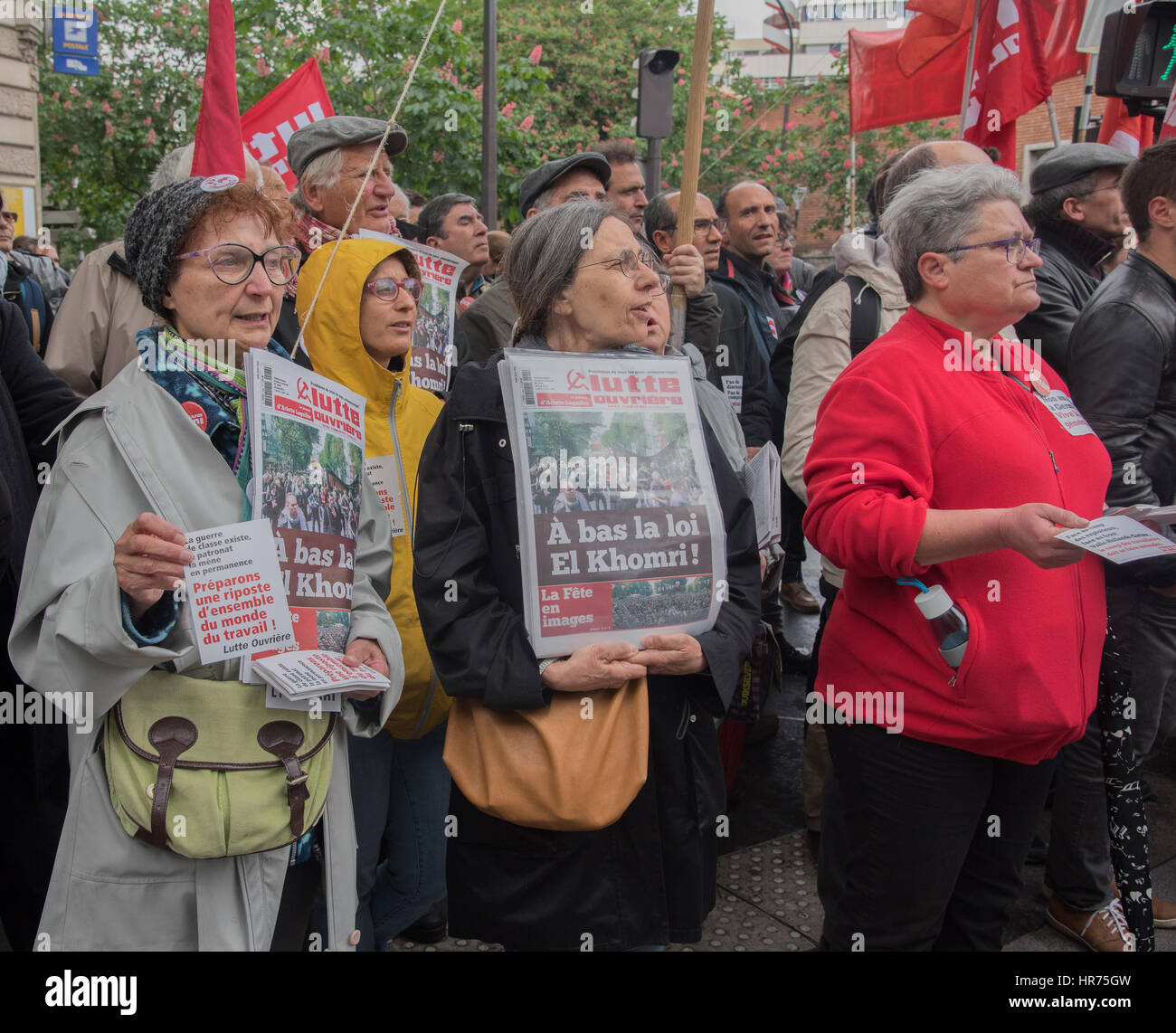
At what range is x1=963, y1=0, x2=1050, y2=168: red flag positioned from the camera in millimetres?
5629

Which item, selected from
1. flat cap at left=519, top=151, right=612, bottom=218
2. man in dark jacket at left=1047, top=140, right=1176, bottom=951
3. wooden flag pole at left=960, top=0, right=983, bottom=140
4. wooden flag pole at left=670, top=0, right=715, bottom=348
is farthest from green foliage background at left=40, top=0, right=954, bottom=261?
man in dark jacket at left=1047, top=140, right=1176, bottom=951

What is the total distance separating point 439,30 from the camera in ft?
35.5

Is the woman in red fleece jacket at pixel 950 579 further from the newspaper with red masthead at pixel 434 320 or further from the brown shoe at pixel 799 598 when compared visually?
the brown shoe at pixel 799 598

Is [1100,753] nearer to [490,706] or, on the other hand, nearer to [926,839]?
[926,839]

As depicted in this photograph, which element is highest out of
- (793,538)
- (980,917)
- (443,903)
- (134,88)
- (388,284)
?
(134,88)

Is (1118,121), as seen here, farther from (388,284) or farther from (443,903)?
(443,903)

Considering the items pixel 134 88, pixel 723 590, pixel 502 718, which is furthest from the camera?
pixel 134 88

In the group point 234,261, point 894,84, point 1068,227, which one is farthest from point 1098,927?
point 894,84

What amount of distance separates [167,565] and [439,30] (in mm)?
10472

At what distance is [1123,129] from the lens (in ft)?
19.2

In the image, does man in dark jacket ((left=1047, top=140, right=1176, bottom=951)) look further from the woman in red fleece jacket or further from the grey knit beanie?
the grey knit beanie

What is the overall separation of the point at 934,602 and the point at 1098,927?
1.70 m

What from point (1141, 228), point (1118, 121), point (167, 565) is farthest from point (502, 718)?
point (1118, 121)
